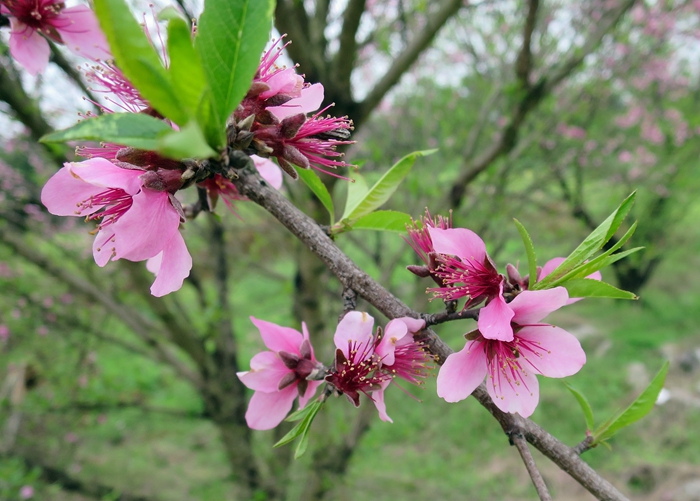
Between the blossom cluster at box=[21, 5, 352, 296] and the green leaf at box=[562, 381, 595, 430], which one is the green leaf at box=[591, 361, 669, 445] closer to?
the green leaf at box=[562, 381, 595, 430]

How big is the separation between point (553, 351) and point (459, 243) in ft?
0.80

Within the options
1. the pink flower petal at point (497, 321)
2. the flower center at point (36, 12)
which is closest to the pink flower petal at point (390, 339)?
the pink flower petal at point (497, 321)

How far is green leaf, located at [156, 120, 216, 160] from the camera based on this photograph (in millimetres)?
388

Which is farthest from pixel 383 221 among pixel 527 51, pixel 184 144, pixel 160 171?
pixel 527 51

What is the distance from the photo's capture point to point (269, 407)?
869mm

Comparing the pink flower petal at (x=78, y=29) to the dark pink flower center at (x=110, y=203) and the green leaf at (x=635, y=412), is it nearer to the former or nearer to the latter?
the dark pink flower center at (x=110, y=203)

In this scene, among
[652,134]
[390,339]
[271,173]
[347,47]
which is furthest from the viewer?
[652,134]

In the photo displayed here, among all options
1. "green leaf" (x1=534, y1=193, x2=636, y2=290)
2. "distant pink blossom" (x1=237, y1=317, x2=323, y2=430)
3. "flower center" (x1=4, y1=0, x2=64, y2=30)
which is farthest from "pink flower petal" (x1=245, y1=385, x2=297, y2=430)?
"flower center" (x1=4, y1=0, x2=64, y2=30)

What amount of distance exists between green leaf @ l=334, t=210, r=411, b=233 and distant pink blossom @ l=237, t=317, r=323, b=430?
8.3 inches

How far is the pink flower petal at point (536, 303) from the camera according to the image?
0.64 m

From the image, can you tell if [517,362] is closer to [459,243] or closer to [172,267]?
[459,243]

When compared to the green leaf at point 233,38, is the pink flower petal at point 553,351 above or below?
below

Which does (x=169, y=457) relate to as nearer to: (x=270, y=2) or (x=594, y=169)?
(x=270, y=2)

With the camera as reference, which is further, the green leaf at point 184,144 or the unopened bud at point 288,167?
the unopened bud at point 288,167
